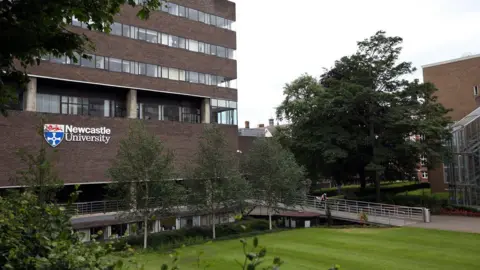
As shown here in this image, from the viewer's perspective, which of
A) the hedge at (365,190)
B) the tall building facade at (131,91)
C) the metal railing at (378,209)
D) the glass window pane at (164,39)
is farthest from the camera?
the hedge at (365,190)

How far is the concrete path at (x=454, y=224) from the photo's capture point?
28766mm

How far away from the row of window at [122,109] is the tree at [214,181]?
13.0 metres

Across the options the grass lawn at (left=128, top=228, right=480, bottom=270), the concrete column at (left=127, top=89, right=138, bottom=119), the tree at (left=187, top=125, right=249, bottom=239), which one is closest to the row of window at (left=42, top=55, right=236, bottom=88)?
the concrete column at (left=127, top=89, right=138, bottom=119)

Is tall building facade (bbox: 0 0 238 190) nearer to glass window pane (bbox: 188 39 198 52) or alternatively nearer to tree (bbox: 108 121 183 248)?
glass window pane (bbox: 188 39 198 52)

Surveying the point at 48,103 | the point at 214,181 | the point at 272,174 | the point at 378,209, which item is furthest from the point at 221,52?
the point at 378,209

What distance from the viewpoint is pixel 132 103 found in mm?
40312

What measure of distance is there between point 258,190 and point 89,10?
1132 inches

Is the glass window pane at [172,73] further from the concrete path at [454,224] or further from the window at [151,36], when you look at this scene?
the concrete path at [454,224]

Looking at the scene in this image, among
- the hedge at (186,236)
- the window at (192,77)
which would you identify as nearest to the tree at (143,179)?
the hedge at (186,236)

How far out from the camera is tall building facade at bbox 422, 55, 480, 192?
54531 millimetres

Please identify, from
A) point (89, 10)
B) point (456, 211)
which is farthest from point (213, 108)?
point (89, 10)

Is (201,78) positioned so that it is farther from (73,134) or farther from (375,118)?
(375,118)

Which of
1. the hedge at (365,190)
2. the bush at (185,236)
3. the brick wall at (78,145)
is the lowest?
the bush at (185,236)

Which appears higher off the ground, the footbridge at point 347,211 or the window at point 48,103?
the window at point 48,103
